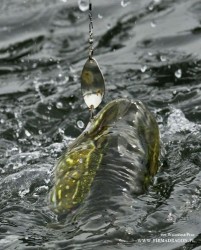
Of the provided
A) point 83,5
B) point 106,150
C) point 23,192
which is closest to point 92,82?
point 106,150

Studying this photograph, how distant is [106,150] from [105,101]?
7.40 ft

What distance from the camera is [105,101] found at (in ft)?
25.8

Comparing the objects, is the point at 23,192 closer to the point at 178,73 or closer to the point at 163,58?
the point at 178,73

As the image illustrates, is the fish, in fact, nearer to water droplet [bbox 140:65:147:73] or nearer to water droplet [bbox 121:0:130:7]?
water droplet [bbox 140:65:147:73]

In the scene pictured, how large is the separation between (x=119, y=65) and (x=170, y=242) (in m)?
3.88

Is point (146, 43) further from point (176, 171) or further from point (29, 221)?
point (29, 221)

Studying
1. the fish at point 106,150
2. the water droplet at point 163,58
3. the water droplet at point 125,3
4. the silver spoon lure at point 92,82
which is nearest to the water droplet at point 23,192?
the fish at point 106,150

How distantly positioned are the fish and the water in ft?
0.39

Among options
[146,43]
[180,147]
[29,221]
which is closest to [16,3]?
[146,43]

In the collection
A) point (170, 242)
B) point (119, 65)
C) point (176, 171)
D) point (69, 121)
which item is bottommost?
point (170, 242)

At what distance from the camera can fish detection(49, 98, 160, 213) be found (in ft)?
17.7

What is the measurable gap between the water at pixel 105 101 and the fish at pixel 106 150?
12 centimetres

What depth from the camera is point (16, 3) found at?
1019 centimetres

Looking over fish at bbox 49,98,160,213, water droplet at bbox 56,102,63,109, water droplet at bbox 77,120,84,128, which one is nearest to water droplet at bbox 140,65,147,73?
water droplet at bbox 56,102,63,109
